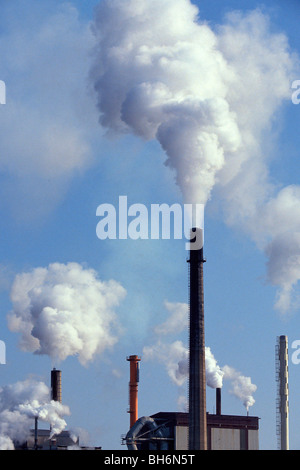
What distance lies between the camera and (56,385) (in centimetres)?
7800

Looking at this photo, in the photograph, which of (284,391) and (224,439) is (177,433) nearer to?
(224,439)

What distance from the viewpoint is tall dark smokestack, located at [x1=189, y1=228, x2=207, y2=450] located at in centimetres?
6262

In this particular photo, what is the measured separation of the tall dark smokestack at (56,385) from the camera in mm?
77000

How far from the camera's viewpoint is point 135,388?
74.1 metres

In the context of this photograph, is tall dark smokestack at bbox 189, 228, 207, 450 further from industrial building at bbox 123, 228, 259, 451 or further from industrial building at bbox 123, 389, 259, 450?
industrial building at bbox 123, 389, 259, 450

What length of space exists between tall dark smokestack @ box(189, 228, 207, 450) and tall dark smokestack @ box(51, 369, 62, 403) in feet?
51.6

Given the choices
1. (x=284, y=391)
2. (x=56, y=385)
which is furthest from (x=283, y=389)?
(x=56, y=385)

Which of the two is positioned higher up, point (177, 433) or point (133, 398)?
point (133, 398)

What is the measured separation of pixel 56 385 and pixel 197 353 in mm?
18838

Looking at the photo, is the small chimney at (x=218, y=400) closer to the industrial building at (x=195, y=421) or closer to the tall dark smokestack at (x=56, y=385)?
the industrial building at (x=195, y=421)

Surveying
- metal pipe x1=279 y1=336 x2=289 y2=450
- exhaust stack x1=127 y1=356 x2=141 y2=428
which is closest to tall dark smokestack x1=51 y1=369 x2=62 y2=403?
exhaust stack x1=127 y1=356 x2=141 y2=428
